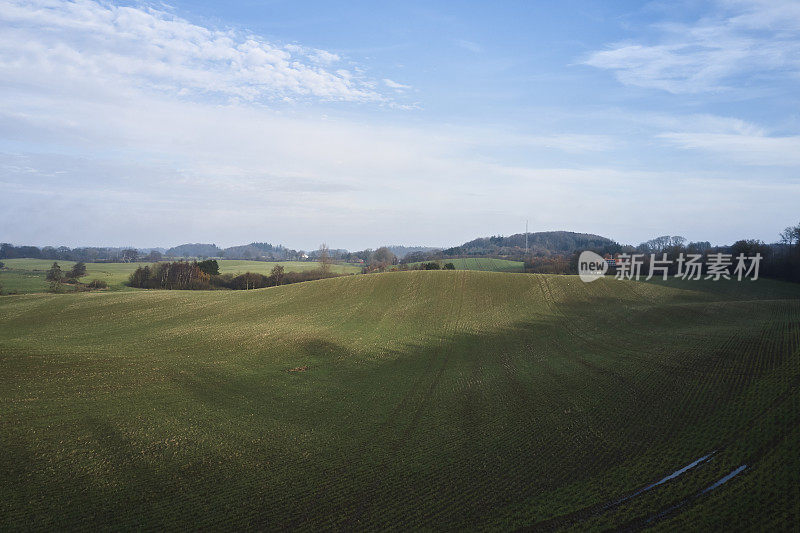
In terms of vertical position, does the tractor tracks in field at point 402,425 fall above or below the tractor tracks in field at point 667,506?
below

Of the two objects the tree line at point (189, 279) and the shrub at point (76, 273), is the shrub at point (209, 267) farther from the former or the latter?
the shrub at point (76, 273)

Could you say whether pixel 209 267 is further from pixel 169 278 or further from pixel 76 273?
pixel 76 273

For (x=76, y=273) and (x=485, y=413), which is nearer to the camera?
(x=485, y=413)

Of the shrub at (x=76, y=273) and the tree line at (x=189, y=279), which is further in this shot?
the shrub at (x=76, y=273)

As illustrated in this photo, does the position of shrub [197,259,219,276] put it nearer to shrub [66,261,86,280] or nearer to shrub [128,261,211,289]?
shrub [128,261,211,289]

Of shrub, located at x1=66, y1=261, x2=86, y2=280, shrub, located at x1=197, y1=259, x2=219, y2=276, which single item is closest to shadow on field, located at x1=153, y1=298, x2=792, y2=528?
shrub, located at x1=197, y1=259, x2=219, y2=276

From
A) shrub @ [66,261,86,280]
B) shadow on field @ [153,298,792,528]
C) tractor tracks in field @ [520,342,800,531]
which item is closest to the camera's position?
tractor tracks in field @ [520,342,800,531]

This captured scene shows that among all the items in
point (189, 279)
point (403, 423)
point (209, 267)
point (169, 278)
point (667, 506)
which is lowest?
point (403, 423)

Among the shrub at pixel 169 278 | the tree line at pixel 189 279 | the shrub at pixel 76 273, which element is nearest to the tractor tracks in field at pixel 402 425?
the tree line at pixel 189 279

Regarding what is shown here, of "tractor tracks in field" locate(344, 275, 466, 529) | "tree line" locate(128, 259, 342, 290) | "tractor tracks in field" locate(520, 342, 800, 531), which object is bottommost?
"tractor tracks in field" locate(344, 275, 466, 529)

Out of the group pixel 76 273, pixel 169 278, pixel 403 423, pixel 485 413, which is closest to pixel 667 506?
pixel 485 413
